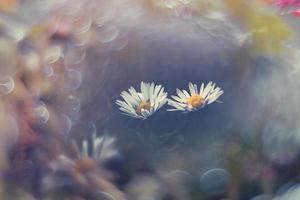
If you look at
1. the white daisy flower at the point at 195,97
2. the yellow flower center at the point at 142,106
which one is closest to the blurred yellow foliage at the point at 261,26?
the white daisy flower at the point at 195,97

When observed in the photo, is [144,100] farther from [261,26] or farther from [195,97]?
[261,26]

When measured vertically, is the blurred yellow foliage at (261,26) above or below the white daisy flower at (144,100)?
above

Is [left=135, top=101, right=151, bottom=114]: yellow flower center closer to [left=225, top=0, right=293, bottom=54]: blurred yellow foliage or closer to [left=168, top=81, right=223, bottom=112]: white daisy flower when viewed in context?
[left=168, top=81, right=223, bottom=112]: white daisy flower

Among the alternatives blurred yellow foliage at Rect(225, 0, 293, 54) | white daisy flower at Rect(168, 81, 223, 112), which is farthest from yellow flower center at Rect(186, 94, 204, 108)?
blurred yellow foliage at Rect(225, 0, 293, 54)

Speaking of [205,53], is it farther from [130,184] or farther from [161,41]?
[130,184]

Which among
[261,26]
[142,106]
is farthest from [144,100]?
[261,26]

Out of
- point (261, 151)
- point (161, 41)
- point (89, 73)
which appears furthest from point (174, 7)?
point (261, 151)

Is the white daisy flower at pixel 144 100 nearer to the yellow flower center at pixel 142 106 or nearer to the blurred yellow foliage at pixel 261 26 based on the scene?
the yellow flower center at pixel 142 106
